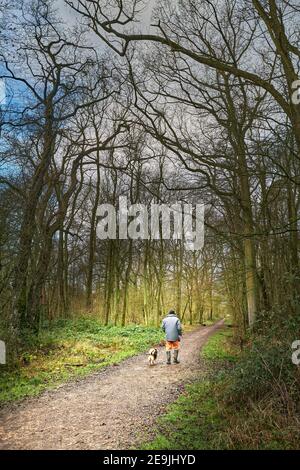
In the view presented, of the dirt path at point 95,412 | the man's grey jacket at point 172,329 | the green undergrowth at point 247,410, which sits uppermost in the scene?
the man's grey jacket at point 172,329

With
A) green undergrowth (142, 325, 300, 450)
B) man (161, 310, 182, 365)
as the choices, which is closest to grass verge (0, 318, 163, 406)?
man (161, 310, 182, 365)

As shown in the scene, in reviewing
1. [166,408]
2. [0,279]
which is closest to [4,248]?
[0,279]

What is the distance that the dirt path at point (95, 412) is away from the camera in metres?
6.16

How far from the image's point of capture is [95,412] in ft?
24.9

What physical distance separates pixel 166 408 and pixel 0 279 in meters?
6.36

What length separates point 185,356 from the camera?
15.1 m

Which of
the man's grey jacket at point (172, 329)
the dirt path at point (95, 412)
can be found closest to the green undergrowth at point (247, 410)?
the dirt path at point (95, 412)

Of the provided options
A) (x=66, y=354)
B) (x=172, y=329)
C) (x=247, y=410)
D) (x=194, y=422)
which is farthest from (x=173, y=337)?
(x=247, y=410)

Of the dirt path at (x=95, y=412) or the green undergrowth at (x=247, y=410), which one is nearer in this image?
the green undergrowth at (x=247, y=410)

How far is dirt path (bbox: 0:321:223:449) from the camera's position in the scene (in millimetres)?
6164

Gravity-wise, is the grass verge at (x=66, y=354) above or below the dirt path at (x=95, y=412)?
above

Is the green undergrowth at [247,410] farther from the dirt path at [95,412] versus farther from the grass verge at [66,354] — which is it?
the grass verge at [66,354]

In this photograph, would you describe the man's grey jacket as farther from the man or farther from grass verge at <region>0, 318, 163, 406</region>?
grass verge at <region>0, 318, 163, 406</region>
